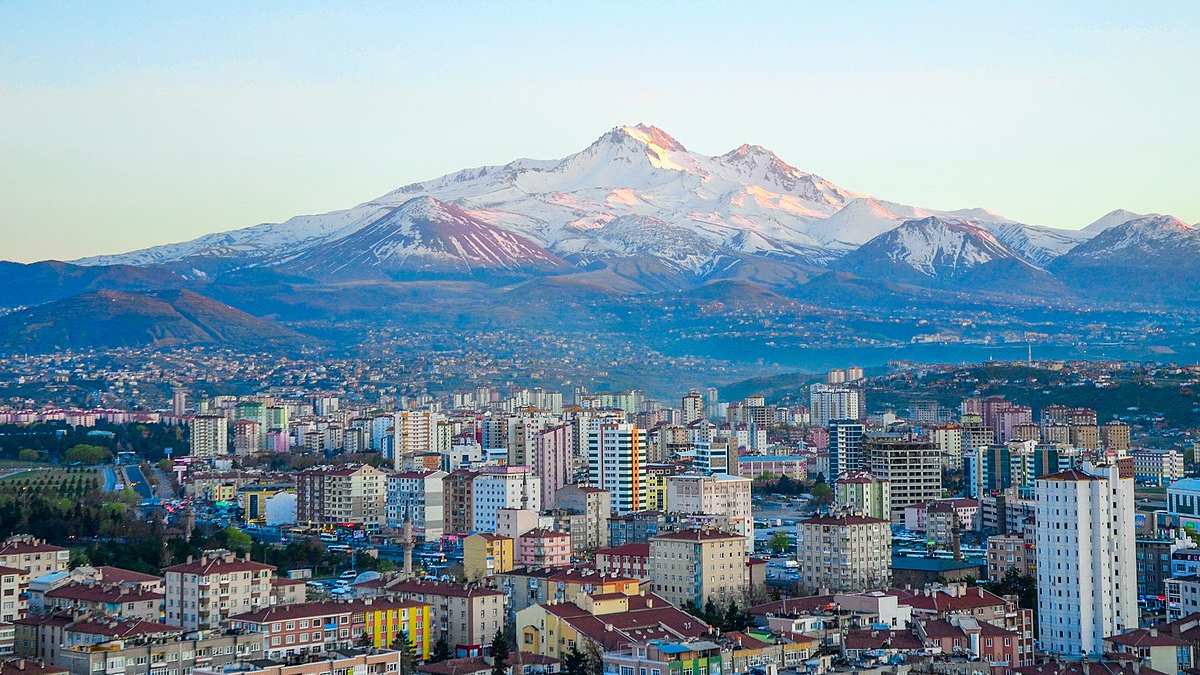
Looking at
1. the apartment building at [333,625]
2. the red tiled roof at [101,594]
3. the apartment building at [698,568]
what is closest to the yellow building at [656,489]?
the apartment building at [698,568]

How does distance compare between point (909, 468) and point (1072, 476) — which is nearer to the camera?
point (1072, 476)

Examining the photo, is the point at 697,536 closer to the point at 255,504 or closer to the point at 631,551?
the point at 631,551

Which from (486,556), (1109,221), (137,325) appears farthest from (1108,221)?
(486,556)

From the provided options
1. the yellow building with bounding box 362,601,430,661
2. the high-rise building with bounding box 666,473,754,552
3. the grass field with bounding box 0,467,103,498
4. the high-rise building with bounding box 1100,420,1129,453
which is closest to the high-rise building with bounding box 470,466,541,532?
the high-rise building with bounding box 666,473,754,552

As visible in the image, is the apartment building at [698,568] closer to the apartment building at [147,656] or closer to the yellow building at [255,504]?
the apartment building at [147,656]

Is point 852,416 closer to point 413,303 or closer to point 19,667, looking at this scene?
point 19,667

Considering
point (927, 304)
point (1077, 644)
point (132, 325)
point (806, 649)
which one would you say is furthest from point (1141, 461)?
point (927, 304)
